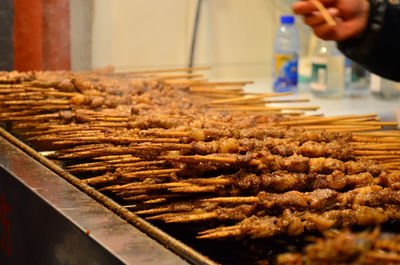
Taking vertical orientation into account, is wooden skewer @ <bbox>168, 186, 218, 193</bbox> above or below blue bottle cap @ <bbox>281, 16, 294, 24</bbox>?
below

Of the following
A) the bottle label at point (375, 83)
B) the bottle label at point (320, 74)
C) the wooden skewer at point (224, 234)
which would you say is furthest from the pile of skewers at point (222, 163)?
the bottle label at point (375, 83)

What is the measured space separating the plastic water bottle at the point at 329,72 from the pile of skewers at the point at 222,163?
176 cm

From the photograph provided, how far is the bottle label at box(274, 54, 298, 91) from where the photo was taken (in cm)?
382

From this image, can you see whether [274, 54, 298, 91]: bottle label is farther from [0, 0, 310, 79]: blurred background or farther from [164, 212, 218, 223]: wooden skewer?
[164, 212, 218, 223]: wooden skewer

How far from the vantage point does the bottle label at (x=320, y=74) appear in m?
3.70

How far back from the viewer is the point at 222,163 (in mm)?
1377

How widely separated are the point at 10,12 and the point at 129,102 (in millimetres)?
1212

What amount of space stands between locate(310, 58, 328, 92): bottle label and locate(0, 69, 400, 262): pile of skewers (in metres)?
1.73

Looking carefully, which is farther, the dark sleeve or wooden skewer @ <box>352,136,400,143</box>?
the dark sleeve

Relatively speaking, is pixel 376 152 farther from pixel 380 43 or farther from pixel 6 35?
pixel 6 35

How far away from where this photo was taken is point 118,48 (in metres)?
3.83

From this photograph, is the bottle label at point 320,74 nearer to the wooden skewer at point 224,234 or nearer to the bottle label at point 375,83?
the bottle label at point 375,83

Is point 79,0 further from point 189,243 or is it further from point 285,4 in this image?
point 285,4

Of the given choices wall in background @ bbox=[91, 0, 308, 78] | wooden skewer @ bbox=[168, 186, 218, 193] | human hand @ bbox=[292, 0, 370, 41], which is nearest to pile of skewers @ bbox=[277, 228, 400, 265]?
wooden skewer @ bbox=[168, 186, 218, 193]
